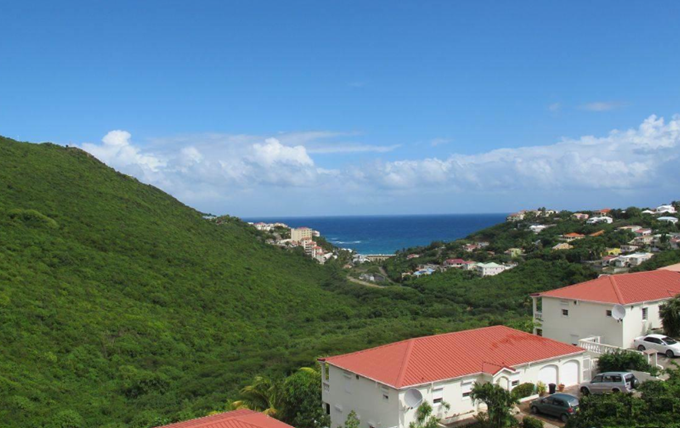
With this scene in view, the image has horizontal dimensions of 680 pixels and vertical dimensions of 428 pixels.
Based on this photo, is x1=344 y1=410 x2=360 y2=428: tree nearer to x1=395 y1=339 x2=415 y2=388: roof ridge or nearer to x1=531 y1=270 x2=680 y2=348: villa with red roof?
x1=395 y1=339 x2=415 y2=388: roof ridge

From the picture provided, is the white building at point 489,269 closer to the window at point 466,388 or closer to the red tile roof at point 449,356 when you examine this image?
the red tile roof at point 449,356

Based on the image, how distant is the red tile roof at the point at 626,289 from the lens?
21.5m

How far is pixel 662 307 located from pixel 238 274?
39.2 metres

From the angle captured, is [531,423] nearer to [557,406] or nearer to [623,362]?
[557,406]

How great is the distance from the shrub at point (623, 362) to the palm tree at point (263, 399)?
11.1m

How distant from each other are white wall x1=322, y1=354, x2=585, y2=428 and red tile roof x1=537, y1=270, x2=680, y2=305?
4797 mm

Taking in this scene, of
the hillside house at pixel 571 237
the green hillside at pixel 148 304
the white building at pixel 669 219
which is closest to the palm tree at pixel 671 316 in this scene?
the green hillside at pixel 148 304

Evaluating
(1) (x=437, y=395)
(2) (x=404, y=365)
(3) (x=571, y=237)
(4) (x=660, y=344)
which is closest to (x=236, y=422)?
(2) (x=404, y=365)

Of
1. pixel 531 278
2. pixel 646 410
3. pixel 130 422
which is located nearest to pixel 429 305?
pixel 531 278

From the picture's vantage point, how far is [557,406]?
50.1 ft

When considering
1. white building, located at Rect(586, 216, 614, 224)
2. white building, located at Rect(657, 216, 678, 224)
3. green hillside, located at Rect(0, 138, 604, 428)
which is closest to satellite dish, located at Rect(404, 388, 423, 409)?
green hillside, located at Rect(0, 138, 604, 428)

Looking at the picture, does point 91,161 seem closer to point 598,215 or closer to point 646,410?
point 646,410

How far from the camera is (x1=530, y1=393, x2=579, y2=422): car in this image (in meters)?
15.1

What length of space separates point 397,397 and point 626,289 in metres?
12.3
